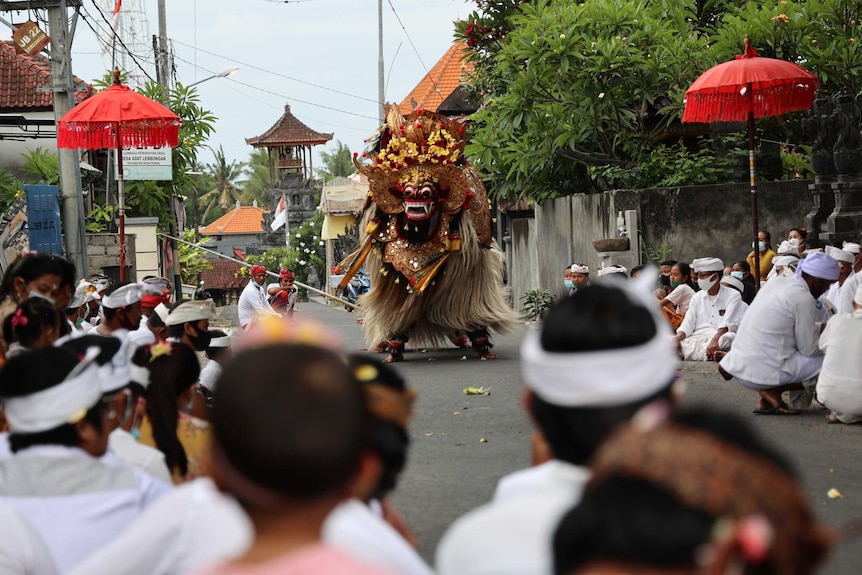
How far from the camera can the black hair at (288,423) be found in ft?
6.54

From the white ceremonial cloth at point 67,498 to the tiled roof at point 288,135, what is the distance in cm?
7431

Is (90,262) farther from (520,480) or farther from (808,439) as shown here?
(520,480)

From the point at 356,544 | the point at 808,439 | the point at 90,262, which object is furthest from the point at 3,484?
the point at 90,262

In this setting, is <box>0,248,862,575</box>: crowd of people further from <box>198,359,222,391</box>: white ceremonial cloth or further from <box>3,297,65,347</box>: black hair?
<box>198,359,222,391</box>: white ceremonial cloth

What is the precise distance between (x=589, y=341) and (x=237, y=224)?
9738cm

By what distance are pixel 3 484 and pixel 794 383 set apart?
780cm

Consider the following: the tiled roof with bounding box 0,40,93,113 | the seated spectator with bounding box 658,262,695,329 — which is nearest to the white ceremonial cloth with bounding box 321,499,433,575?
the seated spectator with bounding box 658,262,695,329

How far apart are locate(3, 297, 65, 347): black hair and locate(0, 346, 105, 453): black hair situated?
2433 mm

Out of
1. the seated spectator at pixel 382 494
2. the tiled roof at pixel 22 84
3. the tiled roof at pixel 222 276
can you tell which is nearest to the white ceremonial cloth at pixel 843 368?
the seated spectator at pixel 382 494

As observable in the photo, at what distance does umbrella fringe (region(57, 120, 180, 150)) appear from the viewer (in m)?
13.1

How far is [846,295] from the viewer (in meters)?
10.8

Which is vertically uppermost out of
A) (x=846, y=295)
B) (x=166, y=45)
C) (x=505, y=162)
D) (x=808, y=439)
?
(x=166, y=45)

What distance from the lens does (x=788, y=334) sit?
999 cm

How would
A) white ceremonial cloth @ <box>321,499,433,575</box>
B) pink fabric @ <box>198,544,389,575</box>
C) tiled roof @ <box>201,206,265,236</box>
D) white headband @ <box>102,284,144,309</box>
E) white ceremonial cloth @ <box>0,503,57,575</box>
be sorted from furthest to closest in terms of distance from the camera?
tiled roof @ <box>201,206,265,236</box> < white headband @ <box>102,284,144,309</box> < white ceremonial cloth @ <box>0,503,57,575</box> < white ceremonial cloth @ <box>321,499,433,575</box> < pink fabric @ <box>198,544,389,575</box>
